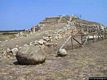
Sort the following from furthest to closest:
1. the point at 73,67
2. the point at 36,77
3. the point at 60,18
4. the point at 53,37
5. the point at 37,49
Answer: the point at 60,18 < the point at 53,37 < the point at 37,49 < the point at 73,67 < the point at 36,77

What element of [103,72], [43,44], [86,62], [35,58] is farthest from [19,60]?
[43,44]

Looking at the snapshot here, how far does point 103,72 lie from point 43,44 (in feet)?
37.4

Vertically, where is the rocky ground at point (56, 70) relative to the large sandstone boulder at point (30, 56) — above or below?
below

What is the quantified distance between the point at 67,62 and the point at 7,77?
15.0 ft

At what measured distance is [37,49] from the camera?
15.3 meters

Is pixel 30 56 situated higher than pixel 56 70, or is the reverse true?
pixel 30 56

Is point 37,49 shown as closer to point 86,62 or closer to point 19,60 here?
point 19,60

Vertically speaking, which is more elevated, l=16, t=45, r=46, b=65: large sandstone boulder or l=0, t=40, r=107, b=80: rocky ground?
l=16, t=45, r=46, b=65: large sandstone boulder

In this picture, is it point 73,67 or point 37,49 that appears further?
point 37,49

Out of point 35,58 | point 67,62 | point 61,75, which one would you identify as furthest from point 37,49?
point 61,75

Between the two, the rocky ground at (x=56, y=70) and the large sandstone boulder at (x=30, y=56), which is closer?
the rocky ground at (x=56, y=70)

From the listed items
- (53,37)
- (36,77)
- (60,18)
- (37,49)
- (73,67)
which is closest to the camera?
(36,77)

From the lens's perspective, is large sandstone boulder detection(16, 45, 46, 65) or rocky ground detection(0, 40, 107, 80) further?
large sandstone boulder detection(16, 45, 46, 65)

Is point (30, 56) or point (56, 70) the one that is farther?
point (30, 56)
